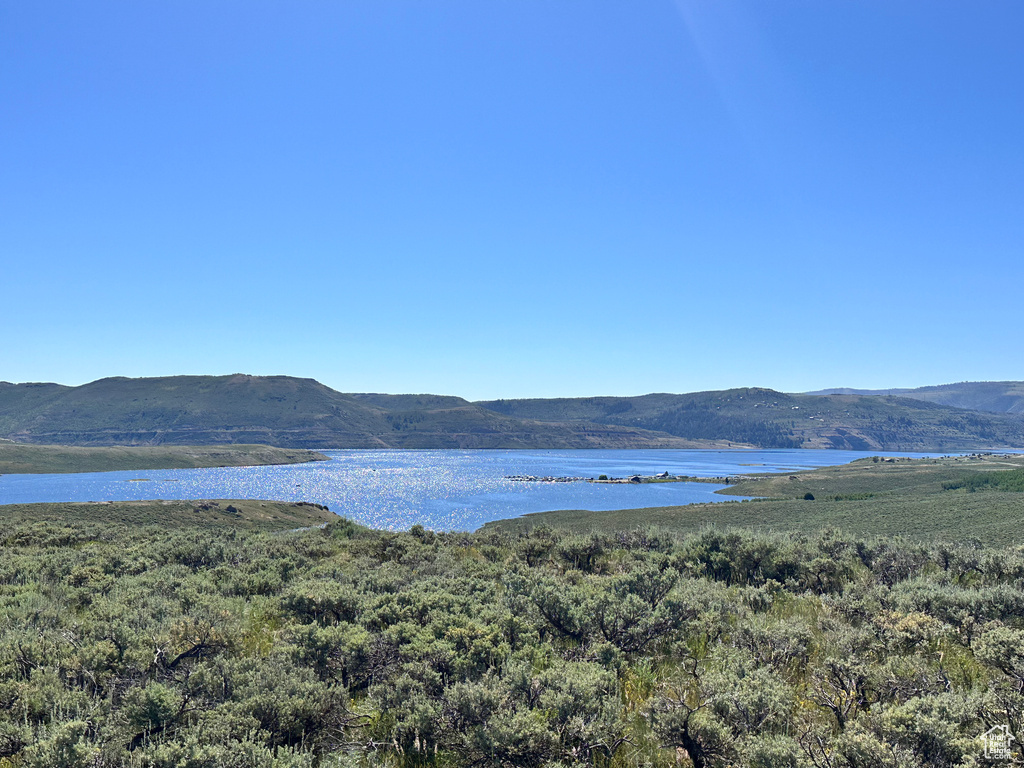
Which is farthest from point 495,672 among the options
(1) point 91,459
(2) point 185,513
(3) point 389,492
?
(1) point 91,459

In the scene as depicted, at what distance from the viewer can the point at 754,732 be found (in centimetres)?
598

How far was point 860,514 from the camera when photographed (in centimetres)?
5269

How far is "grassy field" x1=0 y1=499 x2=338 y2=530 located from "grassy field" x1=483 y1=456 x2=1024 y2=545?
2983 cm

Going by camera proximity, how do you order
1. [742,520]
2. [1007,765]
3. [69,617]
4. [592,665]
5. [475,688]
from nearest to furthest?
1. [1007,765]
2. [475,688]
3. [592,665]
4. [69,617]
5. [742,520]

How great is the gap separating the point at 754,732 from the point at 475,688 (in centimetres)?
315

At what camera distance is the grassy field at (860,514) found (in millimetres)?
36812

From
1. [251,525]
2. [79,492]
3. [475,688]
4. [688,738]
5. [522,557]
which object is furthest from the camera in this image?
[79,492]

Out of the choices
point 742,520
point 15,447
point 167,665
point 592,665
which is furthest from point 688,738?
point 15,447

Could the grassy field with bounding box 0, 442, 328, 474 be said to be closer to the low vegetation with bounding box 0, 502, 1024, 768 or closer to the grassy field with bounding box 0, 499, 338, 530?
the grassy field with bounding box 0, 499, 338, 530

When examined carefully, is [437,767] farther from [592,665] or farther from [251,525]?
[251,525]

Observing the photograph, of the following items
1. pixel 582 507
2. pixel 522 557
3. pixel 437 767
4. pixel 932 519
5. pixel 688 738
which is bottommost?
pixel 582 507

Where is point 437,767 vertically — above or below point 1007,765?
below

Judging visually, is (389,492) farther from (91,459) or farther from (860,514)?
(91,459)

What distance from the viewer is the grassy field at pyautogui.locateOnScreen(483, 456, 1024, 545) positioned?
3681 cm
